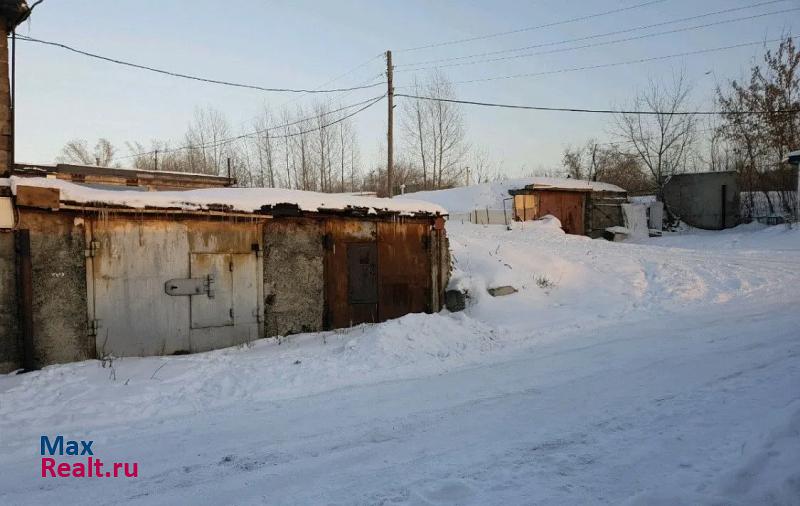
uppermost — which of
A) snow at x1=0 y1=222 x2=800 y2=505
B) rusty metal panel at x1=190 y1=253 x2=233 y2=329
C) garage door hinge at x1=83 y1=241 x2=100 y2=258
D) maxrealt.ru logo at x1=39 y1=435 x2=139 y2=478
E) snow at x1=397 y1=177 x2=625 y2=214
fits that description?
snow at x1=397 y1=177 x2=625 y2=214

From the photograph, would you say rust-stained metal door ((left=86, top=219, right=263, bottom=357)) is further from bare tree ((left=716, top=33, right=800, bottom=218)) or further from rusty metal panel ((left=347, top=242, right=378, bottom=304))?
bare tree ((left=716, top=33, right=800, bottom=218))

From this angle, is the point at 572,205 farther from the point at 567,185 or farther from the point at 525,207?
the point at 525,207

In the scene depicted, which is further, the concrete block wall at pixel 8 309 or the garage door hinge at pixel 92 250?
the garage door hinge at pixel 92 250

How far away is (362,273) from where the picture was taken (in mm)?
9523

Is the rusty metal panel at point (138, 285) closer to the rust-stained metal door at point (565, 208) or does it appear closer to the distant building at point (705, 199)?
the rust-stained metal door at point (565, 208)

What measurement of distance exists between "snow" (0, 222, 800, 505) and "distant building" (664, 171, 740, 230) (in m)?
20.7

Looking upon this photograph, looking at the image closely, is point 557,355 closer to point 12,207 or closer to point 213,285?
point 213,285

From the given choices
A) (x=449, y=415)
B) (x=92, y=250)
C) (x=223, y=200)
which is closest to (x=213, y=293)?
(x=223, y=200)

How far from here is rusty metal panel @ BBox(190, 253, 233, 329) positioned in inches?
309

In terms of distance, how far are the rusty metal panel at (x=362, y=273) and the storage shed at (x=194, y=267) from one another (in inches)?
0.8

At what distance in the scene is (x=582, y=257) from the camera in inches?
596

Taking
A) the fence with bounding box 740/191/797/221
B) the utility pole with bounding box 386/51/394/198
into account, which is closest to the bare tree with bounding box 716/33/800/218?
the fence with bounding box 740/191/797/221

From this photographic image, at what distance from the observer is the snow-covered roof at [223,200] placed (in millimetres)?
6727

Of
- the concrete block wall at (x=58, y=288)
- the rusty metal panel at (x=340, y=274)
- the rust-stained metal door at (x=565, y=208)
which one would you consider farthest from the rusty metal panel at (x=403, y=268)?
the rust-stained metal door at (x=565, y=208)
